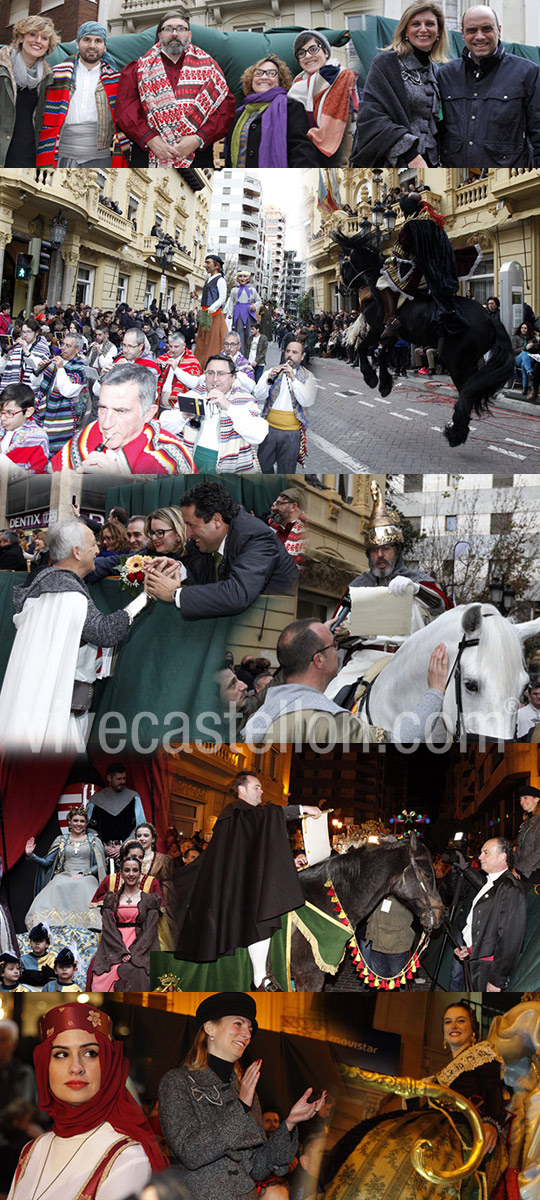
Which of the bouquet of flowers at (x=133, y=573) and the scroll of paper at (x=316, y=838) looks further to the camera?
the bouquet of flowers at (x=133, y=573)

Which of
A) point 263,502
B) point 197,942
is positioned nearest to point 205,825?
point 197,942

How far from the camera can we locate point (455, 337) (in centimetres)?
531

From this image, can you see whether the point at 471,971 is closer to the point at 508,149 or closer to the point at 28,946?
the point at 28,946

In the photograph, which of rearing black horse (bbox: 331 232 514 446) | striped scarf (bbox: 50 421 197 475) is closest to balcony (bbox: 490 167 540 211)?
rearing black horse (bbox: 331 232 514 446)

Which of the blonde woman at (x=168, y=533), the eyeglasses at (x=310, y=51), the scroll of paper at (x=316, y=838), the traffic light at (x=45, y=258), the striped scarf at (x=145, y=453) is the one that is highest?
the eyeglasses at (x=310, y=51)

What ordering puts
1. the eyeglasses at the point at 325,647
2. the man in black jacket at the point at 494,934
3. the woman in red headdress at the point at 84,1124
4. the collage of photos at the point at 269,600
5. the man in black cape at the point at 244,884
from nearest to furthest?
the woman in red headdress at the point at 84,1124
the collage of photos at the point at 269,600
the man in black cape at the point at 244,884
the man in black jacket at the point at 494,934
the eyeglasses at the point at 325,647

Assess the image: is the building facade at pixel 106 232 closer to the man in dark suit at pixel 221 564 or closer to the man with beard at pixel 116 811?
the man in dark suit at pixel 221 564

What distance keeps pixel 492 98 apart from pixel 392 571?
8.48ft

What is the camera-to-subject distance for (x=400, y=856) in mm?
4828

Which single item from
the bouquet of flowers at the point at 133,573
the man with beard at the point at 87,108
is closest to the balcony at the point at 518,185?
the man with beard at the point at 87,108

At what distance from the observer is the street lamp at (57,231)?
5.68 m

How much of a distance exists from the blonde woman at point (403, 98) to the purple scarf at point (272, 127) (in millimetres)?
407

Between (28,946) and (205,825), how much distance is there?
101 cm

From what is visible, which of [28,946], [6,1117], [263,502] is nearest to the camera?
[6,1117]
